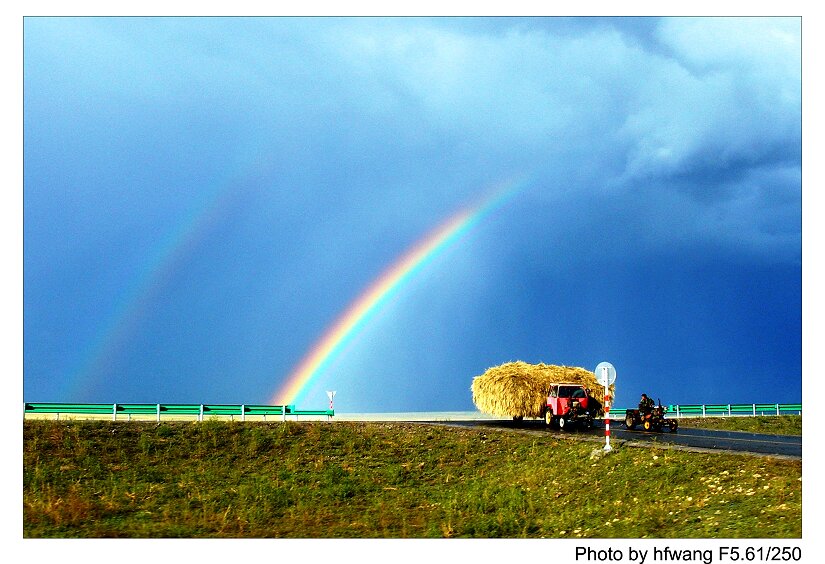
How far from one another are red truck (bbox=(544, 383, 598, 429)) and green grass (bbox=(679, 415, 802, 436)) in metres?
8.16

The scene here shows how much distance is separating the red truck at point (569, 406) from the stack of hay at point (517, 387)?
3.98ft

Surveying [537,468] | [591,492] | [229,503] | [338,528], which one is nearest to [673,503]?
[591,492]

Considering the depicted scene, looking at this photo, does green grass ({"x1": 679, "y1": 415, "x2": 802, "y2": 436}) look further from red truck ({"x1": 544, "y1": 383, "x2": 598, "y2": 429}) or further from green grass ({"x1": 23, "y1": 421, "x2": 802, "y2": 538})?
green grass ({"x1": 23, "y1": 421, "x2": 802, "y2": 538})

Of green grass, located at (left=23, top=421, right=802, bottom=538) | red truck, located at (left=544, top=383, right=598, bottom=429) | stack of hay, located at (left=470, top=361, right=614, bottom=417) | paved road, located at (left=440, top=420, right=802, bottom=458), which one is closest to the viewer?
green grass, located at (left=23, top=421, right=802, bottom=538)

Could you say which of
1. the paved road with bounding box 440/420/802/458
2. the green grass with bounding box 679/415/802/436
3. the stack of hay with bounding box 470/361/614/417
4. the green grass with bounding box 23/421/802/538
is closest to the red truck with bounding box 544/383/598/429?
the paved road with bounding box 440/420/802/458

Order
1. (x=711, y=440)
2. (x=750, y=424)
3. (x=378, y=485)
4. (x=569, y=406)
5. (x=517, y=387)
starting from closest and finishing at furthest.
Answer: (x=378, y=485), (x=711, y=440), (x=569, y=406), (x=517, y=387), (x=750, y=424)

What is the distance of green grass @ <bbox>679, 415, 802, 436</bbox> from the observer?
37.1 metres

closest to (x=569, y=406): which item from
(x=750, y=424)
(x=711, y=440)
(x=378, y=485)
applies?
(x=711, y=440)

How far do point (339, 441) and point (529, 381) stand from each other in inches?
416

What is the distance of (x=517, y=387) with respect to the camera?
117ft

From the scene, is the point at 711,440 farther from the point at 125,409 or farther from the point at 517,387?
the point at 125,409

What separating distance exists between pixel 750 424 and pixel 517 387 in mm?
14499

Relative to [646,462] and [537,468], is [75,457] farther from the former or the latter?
[646,462]
